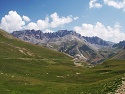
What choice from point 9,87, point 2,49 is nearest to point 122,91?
point 9,87

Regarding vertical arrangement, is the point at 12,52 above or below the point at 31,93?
above

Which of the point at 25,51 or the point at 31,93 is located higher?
the point at 25,51

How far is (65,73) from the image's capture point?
111 meters

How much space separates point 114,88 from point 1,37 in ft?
540

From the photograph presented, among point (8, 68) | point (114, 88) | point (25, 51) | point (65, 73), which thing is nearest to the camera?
point (114, 88)

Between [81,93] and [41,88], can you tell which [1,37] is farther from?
[81,93]

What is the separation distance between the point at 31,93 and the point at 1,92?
6365mm

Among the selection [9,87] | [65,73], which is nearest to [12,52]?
[65,73]

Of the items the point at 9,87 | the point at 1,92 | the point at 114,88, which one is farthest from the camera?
the point at 9,87

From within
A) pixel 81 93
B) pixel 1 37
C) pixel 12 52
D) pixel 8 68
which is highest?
pixel 1 37

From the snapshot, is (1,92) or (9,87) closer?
(1,92)

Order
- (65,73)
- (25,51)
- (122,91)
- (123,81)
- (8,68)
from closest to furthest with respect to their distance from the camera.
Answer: (122,91)
(123,81)
(8,68)
(65,73)
(25,51)

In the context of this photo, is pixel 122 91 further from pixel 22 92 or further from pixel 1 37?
pixel 1 37

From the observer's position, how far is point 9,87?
58.1 meters
